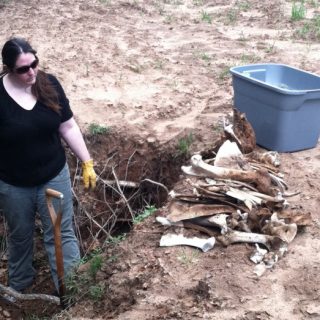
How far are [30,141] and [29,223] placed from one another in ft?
2.02

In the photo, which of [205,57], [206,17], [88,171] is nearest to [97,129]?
[88,171]

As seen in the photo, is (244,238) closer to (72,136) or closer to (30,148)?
(72,136)

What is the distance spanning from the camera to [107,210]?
4680 mm

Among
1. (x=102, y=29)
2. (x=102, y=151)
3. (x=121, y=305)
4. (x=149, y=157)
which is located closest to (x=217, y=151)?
(x=149, y=157)

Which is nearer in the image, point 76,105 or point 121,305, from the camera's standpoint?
point 121,305

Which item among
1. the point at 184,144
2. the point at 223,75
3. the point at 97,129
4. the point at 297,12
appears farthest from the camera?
the point at 297,12

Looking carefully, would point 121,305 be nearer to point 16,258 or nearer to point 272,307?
point 272,307

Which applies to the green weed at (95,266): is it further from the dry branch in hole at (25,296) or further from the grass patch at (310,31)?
the grass patch at (310,31)

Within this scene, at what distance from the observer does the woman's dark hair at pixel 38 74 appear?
9.52 ft

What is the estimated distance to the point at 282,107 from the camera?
3.86 metres

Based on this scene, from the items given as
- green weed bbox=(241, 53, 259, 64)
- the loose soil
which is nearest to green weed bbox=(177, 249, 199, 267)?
the loose soil

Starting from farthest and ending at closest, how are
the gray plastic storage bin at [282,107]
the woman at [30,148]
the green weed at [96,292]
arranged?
the gray plastic storage bin at [282,107] → the green weed at [96,292] → the woman at [30,148]

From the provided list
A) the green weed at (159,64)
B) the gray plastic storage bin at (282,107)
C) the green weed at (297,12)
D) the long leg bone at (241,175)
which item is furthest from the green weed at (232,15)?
the long leg bone at (241,175)

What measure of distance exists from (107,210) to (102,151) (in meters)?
0.52
